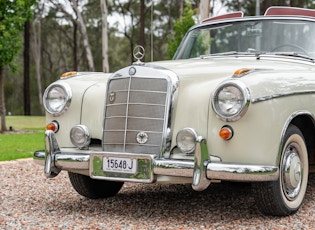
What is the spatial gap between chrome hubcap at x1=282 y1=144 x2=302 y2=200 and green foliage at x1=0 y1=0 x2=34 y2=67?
41.4 feet

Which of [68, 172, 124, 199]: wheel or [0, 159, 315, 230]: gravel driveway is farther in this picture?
[68, 172, 124, 199]: wheel

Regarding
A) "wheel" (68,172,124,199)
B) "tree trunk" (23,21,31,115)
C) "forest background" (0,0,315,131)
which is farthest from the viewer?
"forest background" (0,0,315,131)

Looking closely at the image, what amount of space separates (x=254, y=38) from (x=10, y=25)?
11.8 metres

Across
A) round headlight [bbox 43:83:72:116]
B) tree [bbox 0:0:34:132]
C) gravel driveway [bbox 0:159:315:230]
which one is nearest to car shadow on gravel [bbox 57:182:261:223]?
gravel driveway [bbox 0:159:315:230]

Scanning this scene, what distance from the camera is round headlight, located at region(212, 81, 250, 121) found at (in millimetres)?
4000

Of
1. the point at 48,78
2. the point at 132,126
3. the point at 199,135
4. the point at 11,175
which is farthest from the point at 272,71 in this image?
the point at 48,78

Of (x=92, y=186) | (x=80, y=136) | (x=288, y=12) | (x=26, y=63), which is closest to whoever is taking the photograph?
(x=80, y=136)

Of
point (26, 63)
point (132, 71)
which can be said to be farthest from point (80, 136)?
point (26, 63)

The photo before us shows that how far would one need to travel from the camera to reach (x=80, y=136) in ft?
15.4

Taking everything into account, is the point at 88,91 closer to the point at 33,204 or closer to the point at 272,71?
the point at 33,204

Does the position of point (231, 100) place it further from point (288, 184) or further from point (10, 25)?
point (10, 25)

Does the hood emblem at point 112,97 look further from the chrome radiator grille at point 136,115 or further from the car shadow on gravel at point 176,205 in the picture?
the car shadow on gravel at point 176,205

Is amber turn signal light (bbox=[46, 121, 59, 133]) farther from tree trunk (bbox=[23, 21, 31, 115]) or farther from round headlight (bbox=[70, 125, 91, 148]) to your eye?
tree trunk (bbox=[23, 21, 31, 115])

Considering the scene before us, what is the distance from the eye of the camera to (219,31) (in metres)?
6.09
